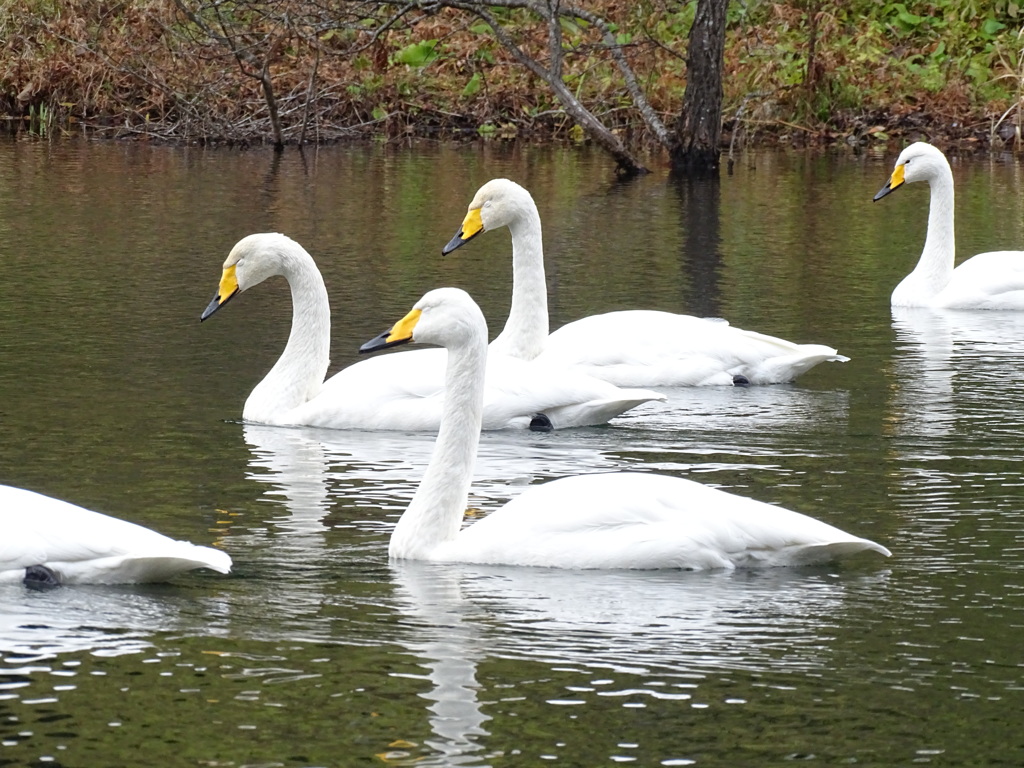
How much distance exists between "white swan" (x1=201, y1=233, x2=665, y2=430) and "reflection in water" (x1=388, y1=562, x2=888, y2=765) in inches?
115

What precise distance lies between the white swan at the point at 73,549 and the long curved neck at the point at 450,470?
881 mm

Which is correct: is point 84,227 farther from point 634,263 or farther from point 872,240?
point 872,240

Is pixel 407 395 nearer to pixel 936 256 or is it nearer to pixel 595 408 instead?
pixel 595 408

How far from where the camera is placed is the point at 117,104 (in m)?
30.1

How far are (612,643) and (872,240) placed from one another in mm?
13302

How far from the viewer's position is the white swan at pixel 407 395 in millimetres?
10117

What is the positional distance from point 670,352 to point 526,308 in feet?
2.90

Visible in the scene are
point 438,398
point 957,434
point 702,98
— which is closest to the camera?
point 957,434

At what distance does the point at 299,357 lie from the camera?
34.9 feet

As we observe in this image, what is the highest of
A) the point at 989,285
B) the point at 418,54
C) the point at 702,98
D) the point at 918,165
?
the point at 418,54

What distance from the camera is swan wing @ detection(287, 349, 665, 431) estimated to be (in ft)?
33.2

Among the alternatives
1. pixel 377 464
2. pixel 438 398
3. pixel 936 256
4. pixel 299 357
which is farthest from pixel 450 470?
pixel 936 256

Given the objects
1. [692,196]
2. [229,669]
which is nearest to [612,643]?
[229,669]

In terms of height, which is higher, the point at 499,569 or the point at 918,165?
the point at 918,165
